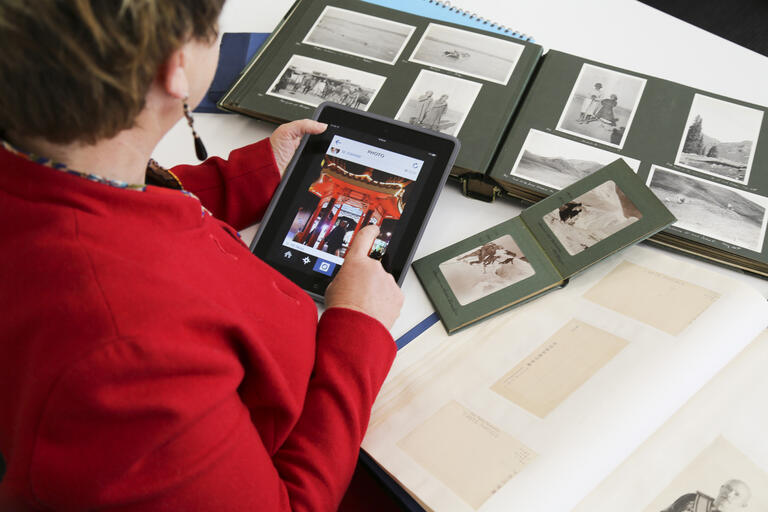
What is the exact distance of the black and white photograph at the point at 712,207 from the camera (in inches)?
31.0

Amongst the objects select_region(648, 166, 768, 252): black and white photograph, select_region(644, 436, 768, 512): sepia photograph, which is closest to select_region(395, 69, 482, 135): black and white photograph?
select_region(648, 166, 768, 252): black and white photograph

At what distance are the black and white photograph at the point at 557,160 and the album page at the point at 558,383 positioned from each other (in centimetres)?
15

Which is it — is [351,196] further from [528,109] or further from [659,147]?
[659,147]

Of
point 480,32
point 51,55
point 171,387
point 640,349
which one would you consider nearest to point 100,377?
point 171,387

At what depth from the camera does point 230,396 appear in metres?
0.51

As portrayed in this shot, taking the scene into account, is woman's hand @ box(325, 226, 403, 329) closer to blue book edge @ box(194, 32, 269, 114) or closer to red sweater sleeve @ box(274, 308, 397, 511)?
red sweater sleeve @ box(274, 308, 397, 511)

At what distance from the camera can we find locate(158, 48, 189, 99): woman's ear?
18.3 inches

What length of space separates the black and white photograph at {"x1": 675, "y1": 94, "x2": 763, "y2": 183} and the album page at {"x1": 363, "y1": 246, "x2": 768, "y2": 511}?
0.18m

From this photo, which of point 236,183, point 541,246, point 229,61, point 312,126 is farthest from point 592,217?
point 229,61

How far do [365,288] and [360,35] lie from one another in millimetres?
570

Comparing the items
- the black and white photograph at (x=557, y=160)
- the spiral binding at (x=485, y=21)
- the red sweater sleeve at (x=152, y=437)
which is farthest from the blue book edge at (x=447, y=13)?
the red sweater sleeve at (x=152, y=437)

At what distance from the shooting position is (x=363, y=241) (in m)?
0.78

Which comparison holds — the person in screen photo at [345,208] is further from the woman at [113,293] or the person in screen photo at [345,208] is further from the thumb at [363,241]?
the woman at [113,293]

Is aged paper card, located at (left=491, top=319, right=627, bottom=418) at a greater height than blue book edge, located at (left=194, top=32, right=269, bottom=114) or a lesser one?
lesser
